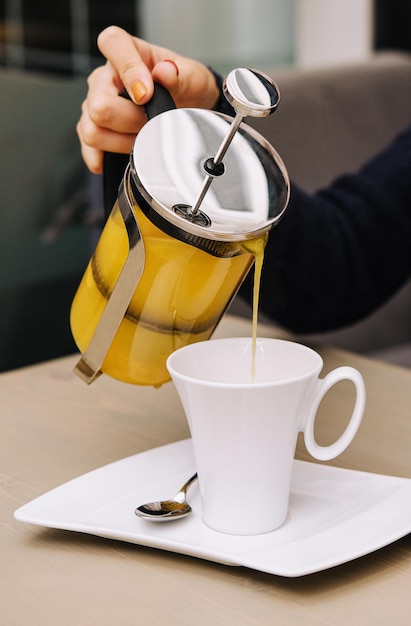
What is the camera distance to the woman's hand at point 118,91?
595 mm

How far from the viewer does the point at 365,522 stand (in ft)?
1.60

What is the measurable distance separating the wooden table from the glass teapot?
9 centimetres

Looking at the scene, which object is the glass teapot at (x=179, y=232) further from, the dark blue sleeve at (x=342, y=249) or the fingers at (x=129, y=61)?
the dark blue sleeve at (x=342, y=249)

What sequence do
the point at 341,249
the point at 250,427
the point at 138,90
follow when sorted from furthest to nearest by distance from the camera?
the point at 341,249 → the point at 138,90 → the point at 250,427

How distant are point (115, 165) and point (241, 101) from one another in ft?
0.75

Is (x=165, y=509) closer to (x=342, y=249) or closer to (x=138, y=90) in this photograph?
(x=138, y=90)

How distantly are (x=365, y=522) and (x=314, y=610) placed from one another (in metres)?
0.08

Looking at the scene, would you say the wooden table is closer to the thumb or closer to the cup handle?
the cup handle

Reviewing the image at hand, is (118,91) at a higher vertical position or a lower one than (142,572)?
higher

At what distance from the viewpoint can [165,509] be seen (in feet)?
1.62

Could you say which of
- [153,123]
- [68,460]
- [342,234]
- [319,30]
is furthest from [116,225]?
[319,30]

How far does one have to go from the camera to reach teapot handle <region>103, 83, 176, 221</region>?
588 mm

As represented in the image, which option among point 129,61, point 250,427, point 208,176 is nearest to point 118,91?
point 129,61

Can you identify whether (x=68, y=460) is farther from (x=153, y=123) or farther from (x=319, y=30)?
(x=319, y=30)
